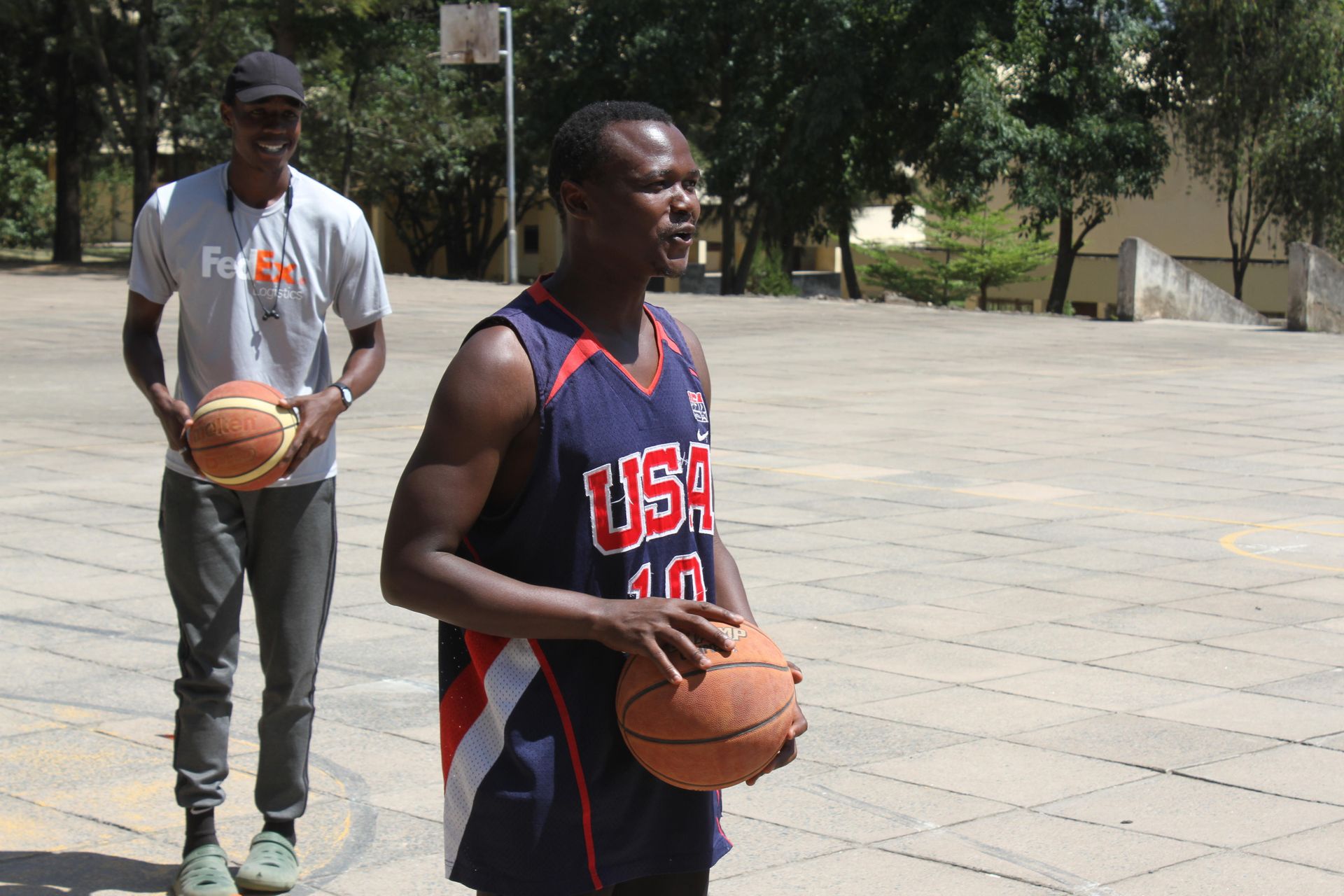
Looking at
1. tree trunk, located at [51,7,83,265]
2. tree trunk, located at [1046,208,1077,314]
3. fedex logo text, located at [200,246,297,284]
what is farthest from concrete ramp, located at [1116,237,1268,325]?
fedex logo text, located at [200,246,297,284]

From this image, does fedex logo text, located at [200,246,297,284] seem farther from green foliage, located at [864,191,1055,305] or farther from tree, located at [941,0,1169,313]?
green foliage, located at [864,191,1055,305]

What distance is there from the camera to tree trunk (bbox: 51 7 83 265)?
36.1 metres

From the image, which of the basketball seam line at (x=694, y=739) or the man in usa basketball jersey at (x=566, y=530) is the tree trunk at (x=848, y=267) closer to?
the man in usa basketball jersey at (x=566, y=530)

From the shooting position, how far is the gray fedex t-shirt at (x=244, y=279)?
4.12 m

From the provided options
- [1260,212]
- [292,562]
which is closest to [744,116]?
[1260,212]

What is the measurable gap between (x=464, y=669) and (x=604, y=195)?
78 centimetres

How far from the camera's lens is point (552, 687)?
99.4 inches

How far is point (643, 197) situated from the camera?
2.51 metres

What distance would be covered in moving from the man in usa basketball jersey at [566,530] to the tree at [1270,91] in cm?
3095

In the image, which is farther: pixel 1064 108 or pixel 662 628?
pixel 1064 108

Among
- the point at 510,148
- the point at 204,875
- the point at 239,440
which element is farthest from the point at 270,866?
the point at 510,148

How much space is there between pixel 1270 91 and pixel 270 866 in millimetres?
30862

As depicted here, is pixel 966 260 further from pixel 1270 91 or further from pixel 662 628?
pixel 662 628

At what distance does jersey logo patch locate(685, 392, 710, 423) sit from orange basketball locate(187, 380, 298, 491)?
4.93 ft
